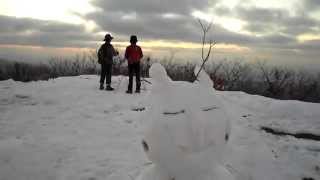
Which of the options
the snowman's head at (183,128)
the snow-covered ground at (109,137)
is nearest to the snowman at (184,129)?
the snowman's head at (183,128)

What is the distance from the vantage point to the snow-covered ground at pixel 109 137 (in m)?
5.33

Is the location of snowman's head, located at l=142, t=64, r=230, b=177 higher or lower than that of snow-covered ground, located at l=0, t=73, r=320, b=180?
higher

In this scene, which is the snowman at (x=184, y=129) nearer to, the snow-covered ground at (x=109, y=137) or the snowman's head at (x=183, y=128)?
the snowman's head at (x=183, y=128)

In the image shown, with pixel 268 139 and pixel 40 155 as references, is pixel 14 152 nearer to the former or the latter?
pixel 40 155

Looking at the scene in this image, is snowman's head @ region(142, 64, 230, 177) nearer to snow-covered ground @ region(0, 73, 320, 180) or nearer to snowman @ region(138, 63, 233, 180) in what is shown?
snowman @ region(138, 63, 233, 180)

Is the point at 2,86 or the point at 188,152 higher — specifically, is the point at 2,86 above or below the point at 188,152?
below

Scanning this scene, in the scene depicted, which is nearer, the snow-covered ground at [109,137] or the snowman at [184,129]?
the snowman at [184,129]

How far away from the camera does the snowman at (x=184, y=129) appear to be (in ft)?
9.09

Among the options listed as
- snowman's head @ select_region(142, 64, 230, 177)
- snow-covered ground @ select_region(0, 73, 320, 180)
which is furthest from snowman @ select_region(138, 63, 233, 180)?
snow-covered ground @ select_region(0, 73, 320, 180)

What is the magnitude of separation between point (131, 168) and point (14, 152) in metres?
2.06

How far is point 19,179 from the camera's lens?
5.11 metres

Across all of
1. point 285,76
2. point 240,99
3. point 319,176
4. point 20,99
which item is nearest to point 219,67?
point 285,76

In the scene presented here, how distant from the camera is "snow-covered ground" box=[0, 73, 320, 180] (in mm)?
5332

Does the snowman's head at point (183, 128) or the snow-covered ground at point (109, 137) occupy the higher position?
the snowman's head at point (183, 128)
